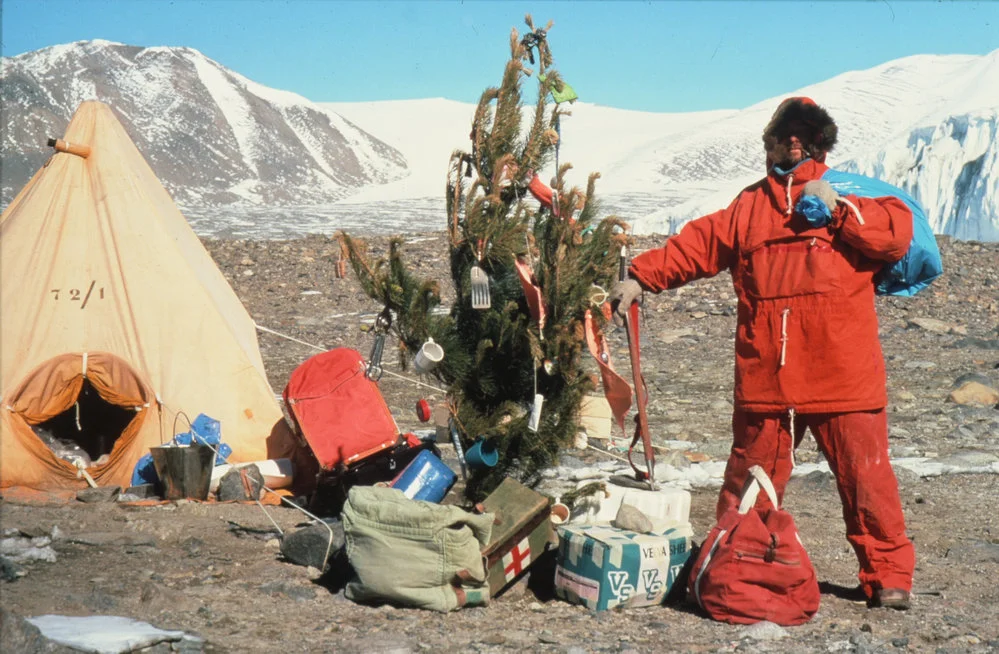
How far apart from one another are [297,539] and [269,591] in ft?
A: 1.22

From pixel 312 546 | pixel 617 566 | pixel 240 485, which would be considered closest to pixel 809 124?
pixel 617 566

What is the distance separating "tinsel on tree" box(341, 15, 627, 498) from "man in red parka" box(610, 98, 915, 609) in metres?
0.80

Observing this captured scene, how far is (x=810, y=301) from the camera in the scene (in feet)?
12.8

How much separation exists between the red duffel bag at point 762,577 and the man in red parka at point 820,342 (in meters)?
0.29

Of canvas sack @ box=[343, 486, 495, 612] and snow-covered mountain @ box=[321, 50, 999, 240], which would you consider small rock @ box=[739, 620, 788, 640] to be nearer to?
canvas sack @ box=[343, 486, 495, 612]

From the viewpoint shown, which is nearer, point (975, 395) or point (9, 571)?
point (9, 571)

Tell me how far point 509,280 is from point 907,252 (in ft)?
5.39

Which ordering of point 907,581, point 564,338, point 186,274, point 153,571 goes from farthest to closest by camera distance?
point 186,274
point 564,338
point 153,571
point 907,581

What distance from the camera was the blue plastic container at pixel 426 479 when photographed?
4.55m

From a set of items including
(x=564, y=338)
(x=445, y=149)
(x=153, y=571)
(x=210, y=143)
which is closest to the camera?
(x=153, y=571)

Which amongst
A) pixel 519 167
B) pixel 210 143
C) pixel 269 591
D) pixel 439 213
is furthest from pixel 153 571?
pixel 210 143

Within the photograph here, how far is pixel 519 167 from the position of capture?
15.6 ft

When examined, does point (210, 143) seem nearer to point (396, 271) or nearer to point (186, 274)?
point (186, 274)

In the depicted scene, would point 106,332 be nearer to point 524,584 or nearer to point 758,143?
point 524,584
